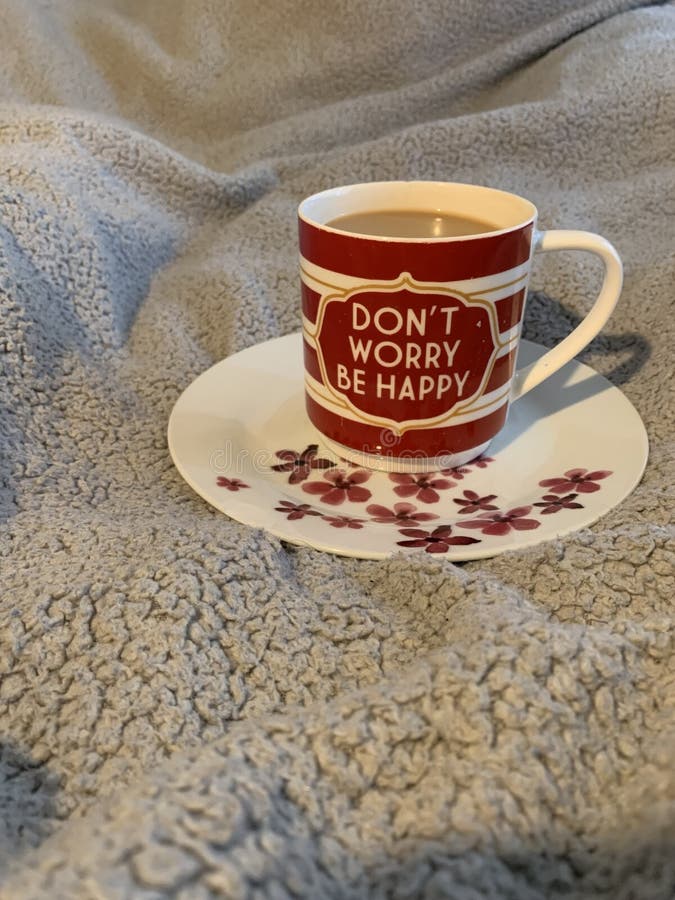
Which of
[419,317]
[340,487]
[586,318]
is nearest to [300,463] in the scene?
[340,487]

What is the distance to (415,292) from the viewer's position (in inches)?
19.2

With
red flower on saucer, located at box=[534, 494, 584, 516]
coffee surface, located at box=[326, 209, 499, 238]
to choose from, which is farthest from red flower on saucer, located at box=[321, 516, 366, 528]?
coffee surface, located at box=[326, 209, 499, 238]

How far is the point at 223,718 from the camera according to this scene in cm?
37

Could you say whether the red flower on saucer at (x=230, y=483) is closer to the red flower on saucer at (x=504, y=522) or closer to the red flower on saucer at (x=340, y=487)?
the red flower on saucer at (x=340, y=487)

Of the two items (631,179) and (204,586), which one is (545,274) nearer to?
(631,179)

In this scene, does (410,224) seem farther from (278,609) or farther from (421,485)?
(278,609)

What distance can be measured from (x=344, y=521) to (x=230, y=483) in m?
0.09

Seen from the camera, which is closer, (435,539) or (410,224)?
(435,539)

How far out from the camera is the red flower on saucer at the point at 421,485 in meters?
0.54

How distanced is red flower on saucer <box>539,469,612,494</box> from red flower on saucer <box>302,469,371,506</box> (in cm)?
13

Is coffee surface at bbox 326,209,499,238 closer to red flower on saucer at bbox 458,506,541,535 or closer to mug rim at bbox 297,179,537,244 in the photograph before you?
mug rim at bbox 297,179,537,244

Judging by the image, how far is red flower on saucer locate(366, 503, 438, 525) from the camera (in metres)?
0.51

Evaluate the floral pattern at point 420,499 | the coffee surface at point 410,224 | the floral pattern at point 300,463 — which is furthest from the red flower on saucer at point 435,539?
the coffee surface at point 410,224

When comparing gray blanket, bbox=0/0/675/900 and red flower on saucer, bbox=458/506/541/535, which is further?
red flower on saucer, bbox=458/506/541/535
